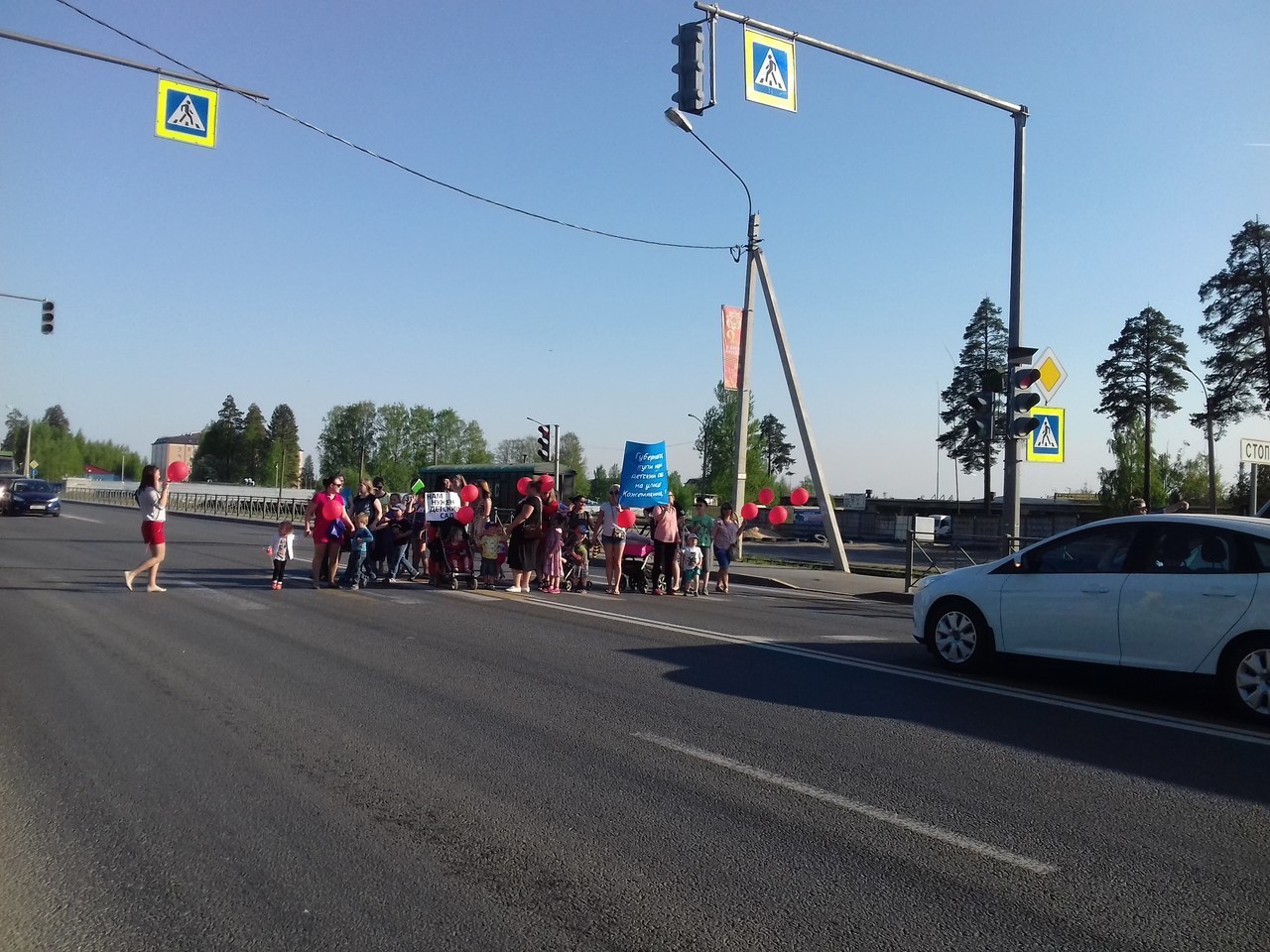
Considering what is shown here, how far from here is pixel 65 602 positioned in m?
12.9

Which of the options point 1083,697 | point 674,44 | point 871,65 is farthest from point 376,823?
point 871,65

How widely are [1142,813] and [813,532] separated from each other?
61.5 m

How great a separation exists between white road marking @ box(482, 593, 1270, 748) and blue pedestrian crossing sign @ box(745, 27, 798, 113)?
6.00 m

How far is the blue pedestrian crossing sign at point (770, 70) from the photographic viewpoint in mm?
11438

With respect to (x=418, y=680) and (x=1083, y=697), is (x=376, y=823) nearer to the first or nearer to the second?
(x=418, y=680)

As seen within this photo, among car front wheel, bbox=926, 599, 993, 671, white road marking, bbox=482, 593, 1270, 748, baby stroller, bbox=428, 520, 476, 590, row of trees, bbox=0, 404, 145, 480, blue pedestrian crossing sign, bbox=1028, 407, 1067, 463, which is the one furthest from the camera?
row of trees, bbox=0, 404, 145, 480

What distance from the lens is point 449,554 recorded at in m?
16.5

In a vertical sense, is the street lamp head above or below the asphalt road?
above

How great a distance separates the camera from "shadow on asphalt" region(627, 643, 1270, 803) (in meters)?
6.08

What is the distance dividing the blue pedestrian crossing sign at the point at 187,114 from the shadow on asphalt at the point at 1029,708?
8880 millimetres

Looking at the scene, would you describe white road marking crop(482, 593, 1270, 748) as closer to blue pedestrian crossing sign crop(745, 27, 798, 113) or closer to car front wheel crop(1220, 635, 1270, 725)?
car front wheel crop(1220, 635, 1270, 725)

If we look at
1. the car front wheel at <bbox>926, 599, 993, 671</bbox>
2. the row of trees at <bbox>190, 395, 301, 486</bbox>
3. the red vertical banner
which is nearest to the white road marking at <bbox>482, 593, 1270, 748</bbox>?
the car front wheel at <bbox>926, 599, 993, 671</bbox>

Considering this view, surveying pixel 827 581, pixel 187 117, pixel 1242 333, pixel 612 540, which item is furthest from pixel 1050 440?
pixel 1242 333

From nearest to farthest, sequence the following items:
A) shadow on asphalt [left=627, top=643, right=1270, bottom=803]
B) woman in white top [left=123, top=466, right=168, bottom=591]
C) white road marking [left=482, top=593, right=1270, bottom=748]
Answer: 1. shadow on asphalt [left=627, top=643, right=1270, bottom=803]
2. white road marking [left=482, top=593, right=1270, bottom=748]
3. woman in white top [left=123, top=466, right=168, bottom=591]
